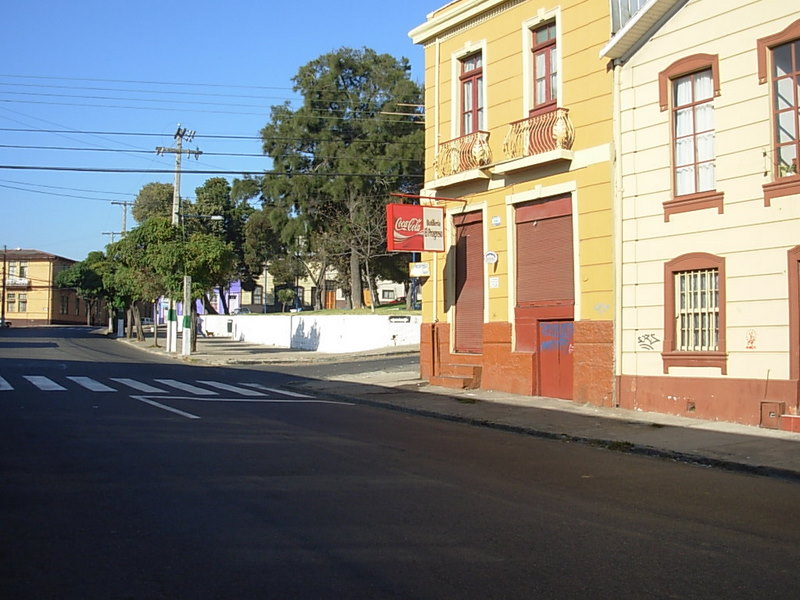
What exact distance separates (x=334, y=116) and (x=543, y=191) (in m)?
30.0

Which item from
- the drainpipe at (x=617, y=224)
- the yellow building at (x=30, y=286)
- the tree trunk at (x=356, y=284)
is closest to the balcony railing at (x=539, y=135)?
the drainpipe at (x=617, y=224)

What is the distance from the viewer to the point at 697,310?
49.8 feet

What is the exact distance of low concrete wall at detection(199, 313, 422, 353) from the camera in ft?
125

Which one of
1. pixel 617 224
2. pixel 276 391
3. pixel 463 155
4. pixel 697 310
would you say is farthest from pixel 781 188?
pixel 276 391

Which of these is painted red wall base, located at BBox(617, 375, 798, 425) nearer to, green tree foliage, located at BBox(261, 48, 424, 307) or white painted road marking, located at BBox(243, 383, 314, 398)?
white painted road marking, located at BBox(243, 383, 314, 398)

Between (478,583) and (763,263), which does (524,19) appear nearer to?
(763,263)

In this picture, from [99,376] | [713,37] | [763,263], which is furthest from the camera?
[99,376]

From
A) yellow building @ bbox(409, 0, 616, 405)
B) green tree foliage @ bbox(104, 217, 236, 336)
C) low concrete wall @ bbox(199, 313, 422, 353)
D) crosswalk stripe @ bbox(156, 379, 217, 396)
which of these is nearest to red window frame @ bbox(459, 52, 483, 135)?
yellow building @ bbox(409, 0, 616, 405)

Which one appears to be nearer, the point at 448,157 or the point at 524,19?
the point at 524,19

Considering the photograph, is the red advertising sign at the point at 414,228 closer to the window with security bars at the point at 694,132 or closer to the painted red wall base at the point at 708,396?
the painted red wall base at the point at 708,396

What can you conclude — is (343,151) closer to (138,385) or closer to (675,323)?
(138,385)

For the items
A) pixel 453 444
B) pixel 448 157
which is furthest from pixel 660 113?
pixel 453 444

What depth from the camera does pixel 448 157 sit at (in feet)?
69.4

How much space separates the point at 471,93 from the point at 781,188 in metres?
9.58
